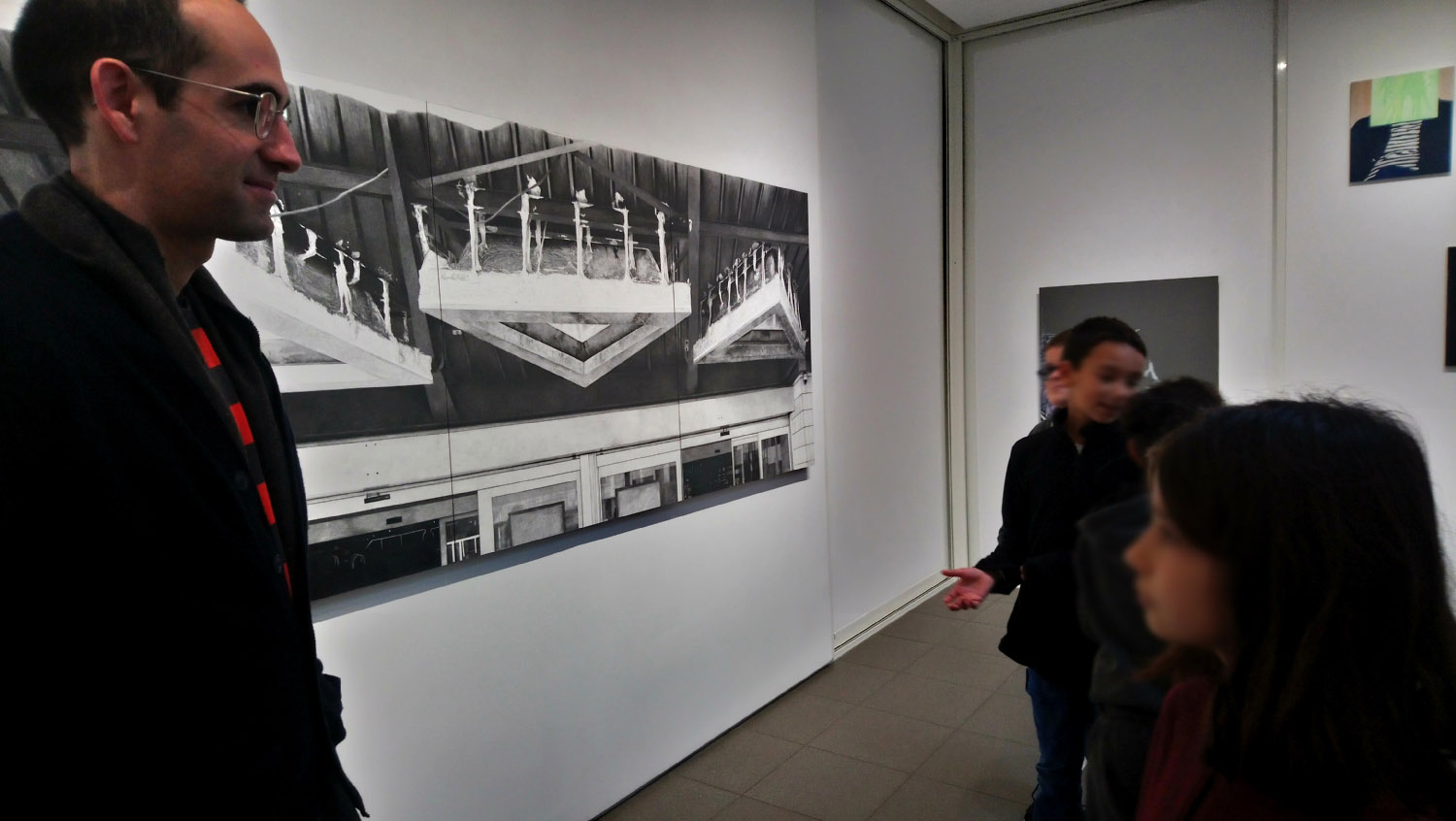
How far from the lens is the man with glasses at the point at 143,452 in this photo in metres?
0.89

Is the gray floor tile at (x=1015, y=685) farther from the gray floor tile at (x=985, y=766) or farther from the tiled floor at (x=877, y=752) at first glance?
the gray floor tile at (x=985, y=766)

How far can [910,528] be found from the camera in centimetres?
522

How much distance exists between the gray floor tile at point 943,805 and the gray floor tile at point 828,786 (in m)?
0.05

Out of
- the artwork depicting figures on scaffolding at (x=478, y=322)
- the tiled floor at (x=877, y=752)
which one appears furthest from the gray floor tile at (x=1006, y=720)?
the artwork depicting figures on scaffolding at (x=478, y=322)

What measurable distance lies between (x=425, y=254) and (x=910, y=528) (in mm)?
3733

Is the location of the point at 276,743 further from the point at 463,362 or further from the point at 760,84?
the point at 760,84

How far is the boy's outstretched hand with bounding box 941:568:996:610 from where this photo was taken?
6.61 feet

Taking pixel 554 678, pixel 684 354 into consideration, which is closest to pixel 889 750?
pixel 554 678

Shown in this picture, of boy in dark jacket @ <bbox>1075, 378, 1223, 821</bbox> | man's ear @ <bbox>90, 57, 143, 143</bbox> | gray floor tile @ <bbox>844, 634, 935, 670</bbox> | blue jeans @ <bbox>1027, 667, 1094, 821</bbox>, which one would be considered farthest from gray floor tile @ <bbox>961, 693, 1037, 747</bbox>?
man's ear @ <bbox>90, 57, 143, 143</bbox>

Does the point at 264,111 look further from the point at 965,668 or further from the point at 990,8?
the point at 990,8

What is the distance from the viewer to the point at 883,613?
486 cm

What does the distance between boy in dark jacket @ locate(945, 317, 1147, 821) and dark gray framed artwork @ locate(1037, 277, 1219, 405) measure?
299 centimetres

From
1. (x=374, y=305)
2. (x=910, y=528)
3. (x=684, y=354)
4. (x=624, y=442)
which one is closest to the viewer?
(x=374, y=305)

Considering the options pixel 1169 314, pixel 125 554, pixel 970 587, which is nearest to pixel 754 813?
pixel 970 587
